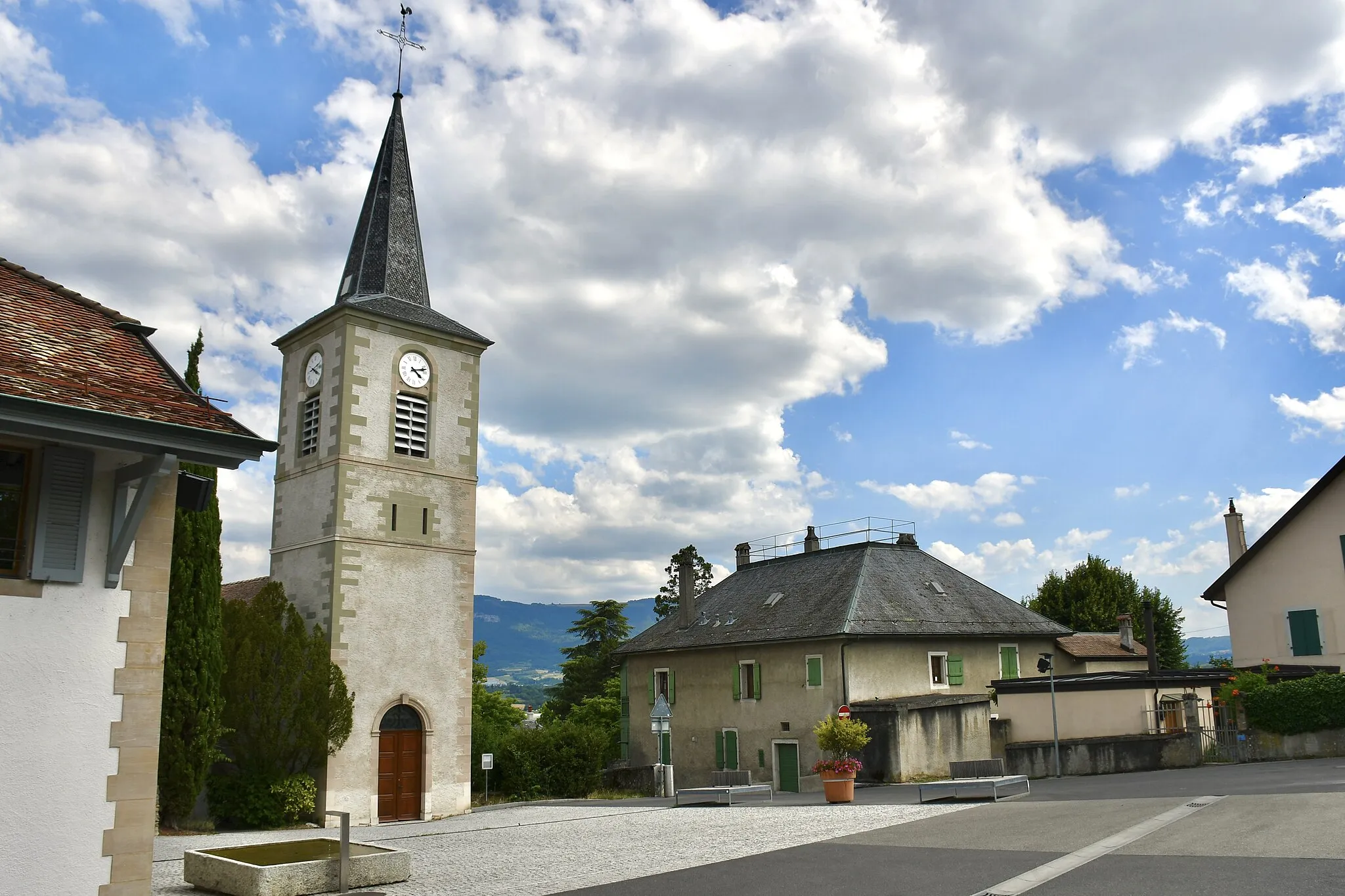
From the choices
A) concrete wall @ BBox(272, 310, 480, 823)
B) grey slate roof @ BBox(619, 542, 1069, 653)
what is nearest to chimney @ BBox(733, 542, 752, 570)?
grey slate roof @ BBox(619, 542, 1069, 653)

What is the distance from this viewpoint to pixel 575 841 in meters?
17.3

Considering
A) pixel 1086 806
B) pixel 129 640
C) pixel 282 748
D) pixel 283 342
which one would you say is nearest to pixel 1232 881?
pixel 1086 806

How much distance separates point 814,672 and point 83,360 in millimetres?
27330

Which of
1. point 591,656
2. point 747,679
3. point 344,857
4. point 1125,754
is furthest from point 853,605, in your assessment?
point 591,656

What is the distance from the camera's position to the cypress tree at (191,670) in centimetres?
2159

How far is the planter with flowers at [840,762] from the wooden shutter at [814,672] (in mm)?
10364

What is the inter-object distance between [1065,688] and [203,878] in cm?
2537

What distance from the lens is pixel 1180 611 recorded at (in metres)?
62.8

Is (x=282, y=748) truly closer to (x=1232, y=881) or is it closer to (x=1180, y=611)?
(x=1232, y=881)

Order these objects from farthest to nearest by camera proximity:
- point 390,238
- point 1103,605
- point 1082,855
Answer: point 1103,605, point 390,238, point 1082,855

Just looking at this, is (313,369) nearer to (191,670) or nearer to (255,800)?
(191,670)

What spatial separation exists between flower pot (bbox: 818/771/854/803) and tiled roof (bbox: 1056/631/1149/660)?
2084 centimetres

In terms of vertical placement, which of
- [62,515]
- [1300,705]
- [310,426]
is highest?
[310,426]

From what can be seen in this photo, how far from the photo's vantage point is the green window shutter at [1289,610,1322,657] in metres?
32.9
